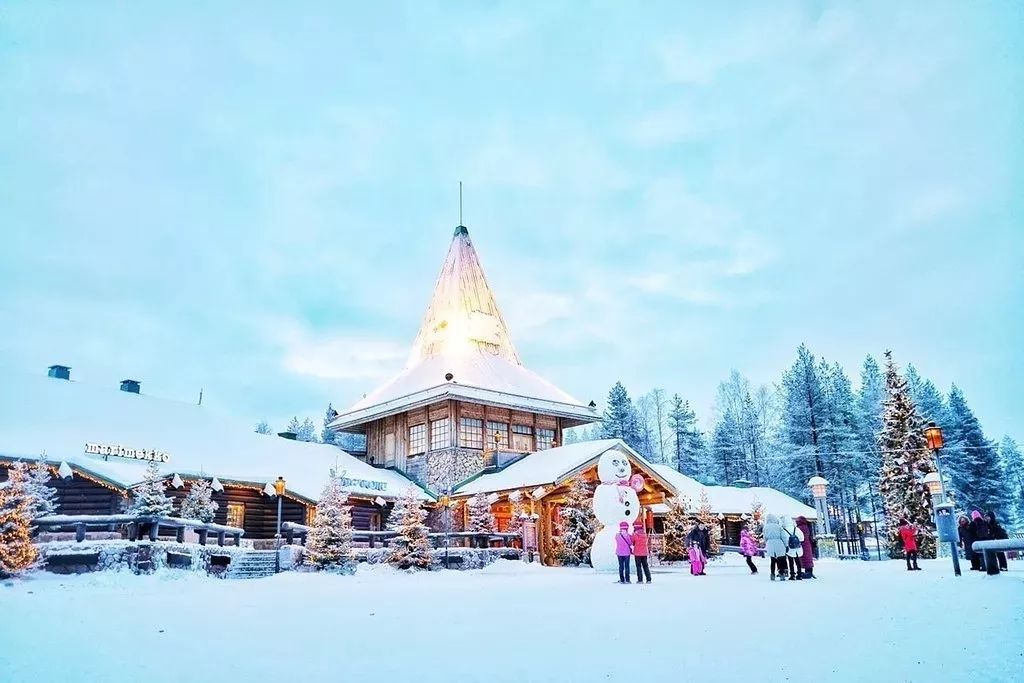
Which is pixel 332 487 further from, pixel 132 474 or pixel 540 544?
pixel 540 544

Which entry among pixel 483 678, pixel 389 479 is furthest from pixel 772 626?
pixel 389 479

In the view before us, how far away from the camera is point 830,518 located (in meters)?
54.1

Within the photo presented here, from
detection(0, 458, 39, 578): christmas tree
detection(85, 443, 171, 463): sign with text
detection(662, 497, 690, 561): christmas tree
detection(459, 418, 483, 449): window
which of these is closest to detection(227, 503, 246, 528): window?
detection(85, 443, 171, 463): sign with text

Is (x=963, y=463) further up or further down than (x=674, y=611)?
further up

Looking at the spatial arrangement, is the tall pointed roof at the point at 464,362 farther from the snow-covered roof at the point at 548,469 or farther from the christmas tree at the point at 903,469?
the christmas tree at the point at 903,469

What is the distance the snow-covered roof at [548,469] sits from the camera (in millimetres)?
26719

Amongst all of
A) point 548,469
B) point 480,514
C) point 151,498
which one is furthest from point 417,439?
point 151,498

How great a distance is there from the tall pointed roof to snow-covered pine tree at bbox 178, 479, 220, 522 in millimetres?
11432

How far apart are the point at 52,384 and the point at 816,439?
4706 cm

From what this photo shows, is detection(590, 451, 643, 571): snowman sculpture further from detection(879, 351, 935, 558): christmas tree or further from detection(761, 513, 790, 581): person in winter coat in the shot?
detection(879, 351, 935, 558): christmas tree

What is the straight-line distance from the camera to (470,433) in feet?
115

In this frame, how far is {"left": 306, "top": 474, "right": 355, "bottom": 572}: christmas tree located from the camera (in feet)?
67.8

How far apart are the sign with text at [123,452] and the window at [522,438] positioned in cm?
1705

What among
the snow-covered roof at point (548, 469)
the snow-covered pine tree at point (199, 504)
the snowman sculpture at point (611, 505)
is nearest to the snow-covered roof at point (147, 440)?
the snow-covered pine tree at point (199, 504)
